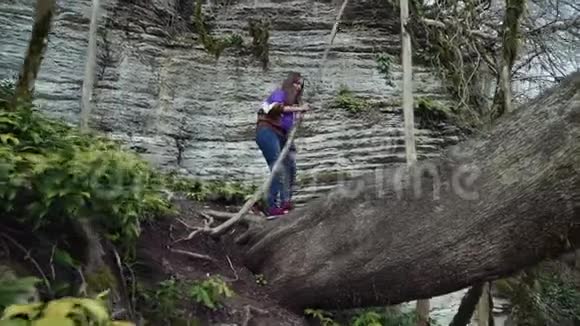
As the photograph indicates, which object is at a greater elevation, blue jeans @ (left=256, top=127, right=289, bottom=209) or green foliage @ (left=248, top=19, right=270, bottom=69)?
green foliage @ (left=248, top=19, right=270, bottom=69)

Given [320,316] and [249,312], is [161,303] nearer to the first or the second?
[249,312]

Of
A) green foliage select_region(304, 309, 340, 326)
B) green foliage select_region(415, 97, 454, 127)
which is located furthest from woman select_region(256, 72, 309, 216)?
green foliage select_region(415, 97, 454, 127)

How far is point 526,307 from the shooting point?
7.86 metres

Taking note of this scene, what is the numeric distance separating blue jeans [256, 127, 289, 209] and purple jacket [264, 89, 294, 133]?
164mm

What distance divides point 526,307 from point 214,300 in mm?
4376

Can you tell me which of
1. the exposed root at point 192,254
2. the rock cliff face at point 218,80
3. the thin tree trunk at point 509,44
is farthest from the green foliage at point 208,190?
the thin tree trunk at point 509,44

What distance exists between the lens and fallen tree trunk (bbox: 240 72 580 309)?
3.77m

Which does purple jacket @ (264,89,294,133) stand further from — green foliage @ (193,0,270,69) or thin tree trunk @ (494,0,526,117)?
green foliage @ (193,0,270,69)

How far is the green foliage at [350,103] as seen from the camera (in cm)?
995

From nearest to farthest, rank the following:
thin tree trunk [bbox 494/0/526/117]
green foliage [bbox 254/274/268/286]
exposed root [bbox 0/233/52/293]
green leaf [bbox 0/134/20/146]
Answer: exposed root [bbox 0/233/52/293] < green leaf [bbox 0/134/20/146] < green foliage [bbox 254/274/268/286] < thin tree trunk [bbox 494/0/526/117]

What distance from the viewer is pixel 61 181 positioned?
3877 mm

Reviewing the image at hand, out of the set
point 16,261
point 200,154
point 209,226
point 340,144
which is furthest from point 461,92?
point 16,261

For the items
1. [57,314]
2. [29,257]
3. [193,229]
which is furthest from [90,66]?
[57,314]

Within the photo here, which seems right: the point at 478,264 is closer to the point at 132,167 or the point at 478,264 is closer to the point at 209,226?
the point at 132,167
